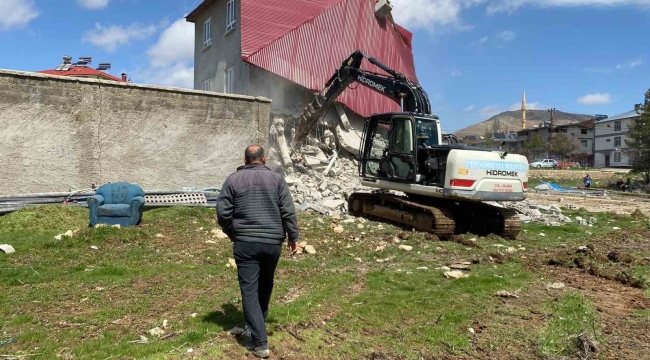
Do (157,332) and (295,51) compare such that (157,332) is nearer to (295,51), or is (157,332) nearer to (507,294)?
(507,294)

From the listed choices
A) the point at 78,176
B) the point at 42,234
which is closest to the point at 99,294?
the point at 42,234

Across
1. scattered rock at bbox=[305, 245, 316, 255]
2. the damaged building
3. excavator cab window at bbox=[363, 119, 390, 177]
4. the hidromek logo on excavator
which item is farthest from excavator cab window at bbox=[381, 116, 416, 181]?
the damaged building

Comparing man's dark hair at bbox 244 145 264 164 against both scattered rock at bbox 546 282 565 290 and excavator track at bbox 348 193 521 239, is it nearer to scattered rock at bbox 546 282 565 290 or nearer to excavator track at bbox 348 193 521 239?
scattered rock at bbox 546 282 565 290

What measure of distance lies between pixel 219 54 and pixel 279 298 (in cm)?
1763

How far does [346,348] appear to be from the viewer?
4.14 metres

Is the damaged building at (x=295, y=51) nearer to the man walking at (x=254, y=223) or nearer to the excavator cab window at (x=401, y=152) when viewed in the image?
the excavator cab window at (x=401, y=152)

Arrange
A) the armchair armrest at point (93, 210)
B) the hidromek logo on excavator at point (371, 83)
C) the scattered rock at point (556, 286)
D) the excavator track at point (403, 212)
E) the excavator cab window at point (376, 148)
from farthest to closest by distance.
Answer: the hidromek logo on excavator at point (371, 83)
the excavator cab window at point (376, 148)
the armchair armrest at point (93, 210)
the excavator track at point (403, 212)
the scattered rock at point (556, 286)

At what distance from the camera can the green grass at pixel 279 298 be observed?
165 inches

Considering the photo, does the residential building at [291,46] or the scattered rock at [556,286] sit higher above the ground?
the residential building at [291,46]

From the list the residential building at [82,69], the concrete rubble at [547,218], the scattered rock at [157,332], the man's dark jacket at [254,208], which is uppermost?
the residential building at [82,69]

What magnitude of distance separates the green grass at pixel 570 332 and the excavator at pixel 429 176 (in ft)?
16.3

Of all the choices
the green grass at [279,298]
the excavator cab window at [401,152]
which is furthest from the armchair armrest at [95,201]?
the excavator cab window at [401,152]

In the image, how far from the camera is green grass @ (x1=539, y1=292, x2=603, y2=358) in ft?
13.1

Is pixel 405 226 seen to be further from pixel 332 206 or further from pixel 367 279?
pixel 367 279
